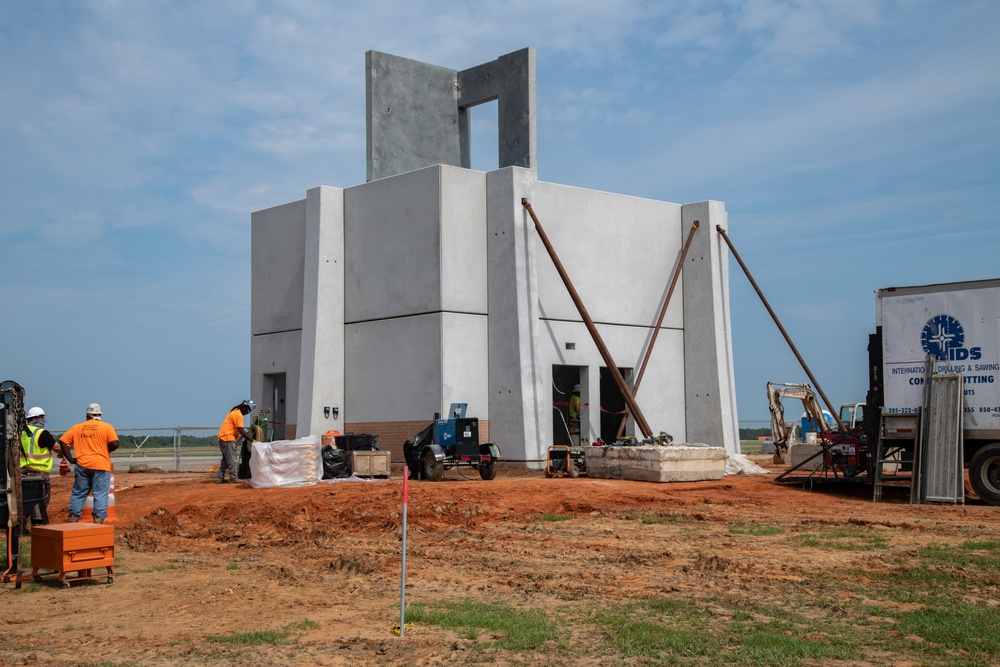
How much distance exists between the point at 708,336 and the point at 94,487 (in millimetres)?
21092

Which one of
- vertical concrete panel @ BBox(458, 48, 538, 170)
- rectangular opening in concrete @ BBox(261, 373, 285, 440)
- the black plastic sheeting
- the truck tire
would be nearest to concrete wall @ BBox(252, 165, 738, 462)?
rectangular opening in concrete @ BBox(261, 373, 285, 440)

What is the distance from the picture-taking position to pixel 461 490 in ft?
67.2

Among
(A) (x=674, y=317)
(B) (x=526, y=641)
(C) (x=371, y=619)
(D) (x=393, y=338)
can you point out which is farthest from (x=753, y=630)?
(A) (x=674, y=317)

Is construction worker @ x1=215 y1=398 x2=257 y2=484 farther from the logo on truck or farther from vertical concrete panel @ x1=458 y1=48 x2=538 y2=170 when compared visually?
the logo on truck

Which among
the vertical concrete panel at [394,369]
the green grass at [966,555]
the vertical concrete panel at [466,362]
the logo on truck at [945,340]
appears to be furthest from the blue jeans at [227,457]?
the green grass at [966,555]

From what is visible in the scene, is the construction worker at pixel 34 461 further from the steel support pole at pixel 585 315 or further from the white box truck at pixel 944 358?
the white box truck at pixel 944 358

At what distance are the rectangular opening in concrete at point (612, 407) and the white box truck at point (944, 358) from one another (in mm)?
9913

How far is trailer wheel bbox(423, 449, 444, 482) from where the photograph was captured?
24.1m

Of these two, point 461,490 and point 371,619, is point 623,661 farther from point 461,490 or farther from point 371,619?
point 461,490

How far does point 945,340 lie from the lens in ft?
66.3

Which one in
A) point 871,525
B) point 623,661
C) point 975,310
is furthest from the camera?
point 975,310

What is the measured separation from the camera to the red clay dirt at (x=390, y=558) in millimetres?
Answer: 9070

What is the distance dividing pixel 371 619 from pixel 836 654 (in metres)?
4.13

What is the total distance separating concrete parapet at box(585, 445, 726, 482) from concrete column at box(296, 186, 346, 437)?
822 cm
